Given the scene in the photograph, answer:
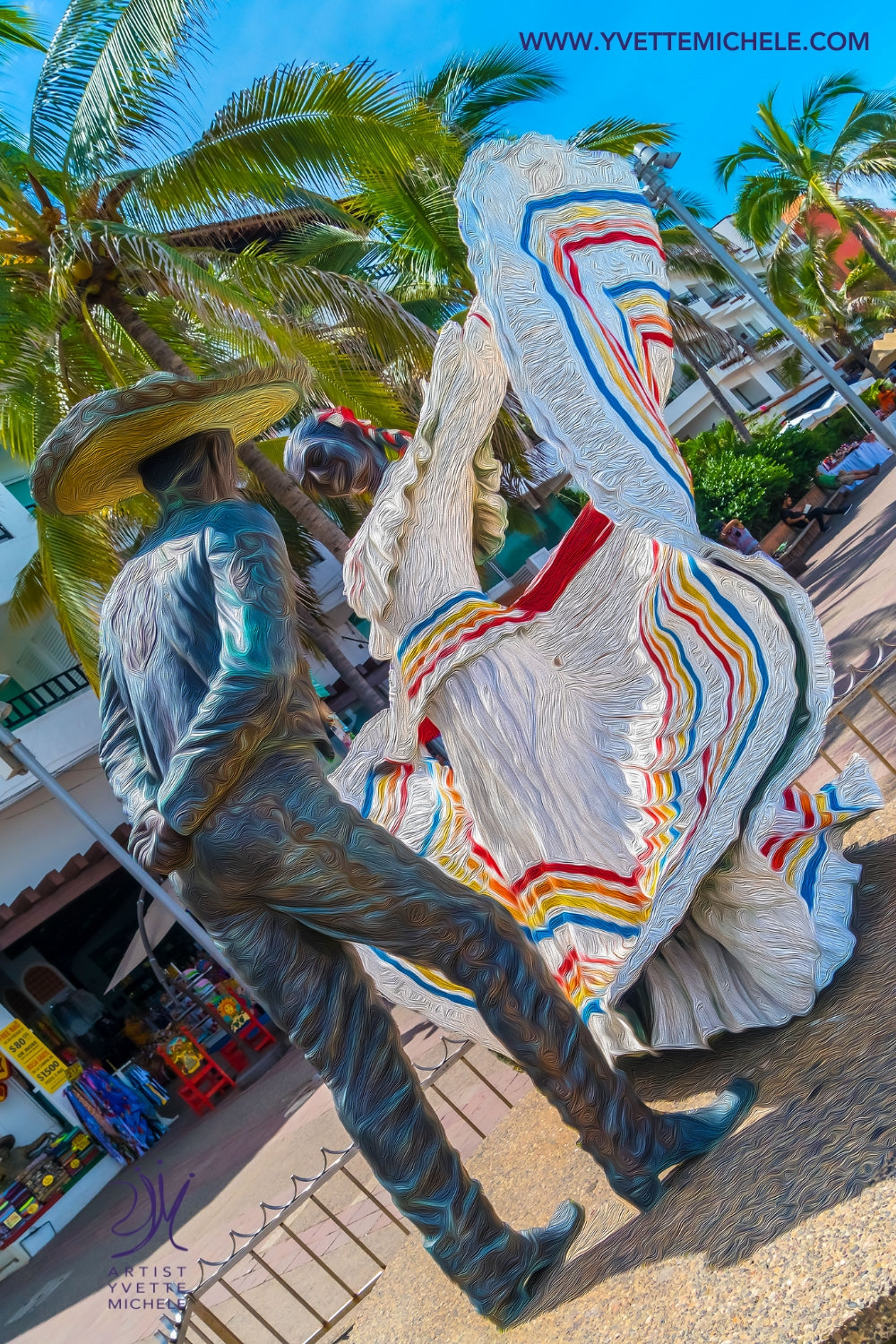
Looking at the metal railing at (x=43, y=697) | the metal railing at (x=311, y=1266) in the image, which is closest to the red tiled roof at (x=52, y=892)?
the metal railing at (x=43, y=697)

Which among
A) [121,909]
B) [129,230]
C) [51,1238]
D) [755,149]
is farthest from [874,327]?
[51,1238]

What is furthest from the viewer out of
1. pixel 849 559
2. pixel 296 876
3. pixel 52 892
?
pixel 849 559

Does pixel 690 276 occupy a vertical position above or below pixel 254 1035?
above

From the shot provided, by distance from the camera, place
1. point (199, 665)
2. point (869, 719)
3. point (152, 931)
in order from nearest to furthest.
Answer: point (199, 665) → point (869, 719) → point (152, 931)

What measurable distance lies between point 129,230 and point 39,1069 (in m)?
8.33

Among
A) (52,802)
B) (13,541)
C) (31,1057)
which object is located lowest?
(31,1057)

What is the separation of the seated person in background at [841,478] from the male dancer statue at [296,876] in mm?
19138

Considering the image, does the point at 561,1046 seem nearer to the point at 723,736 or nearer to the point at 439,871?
the point at 439,871

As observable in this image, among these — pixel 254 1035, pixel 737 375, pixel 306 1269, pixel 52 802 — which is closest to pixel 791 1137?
pixel 306 1269

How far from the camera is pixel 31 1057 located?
11.3 meters

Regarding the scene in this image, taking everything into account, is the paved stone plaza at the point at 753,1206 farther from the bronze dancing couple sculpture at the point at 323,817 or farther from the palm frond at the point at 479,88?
the palm frond at the point at 479,88

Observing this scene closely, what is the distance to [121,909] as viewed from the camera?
1592 centimetres

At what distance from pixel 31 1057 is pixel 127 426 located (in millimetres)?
10428
